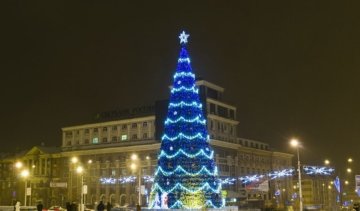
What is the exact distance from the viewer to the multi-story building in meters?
105

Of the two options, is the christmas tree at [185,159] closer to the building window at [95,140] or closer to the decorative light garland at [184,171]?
the decorative light garland at [184,171]

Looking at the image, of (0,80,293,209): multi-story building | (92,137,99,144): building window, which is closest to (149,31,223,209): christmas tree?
(0,80,293,209): multi-story building

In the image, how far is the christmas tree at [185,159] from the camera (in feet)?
153

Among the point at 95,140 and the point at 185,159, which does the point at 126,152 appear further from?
the point at 185,159

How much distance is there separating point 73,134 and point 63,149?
4.50m

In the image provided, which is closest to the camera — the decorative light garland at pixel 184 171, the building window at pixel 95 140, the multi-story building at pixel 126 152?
the decorative light garland at pixel 184 171

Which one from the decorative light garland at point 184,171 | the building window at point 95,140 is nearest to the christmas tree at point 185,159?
the decorative light garland at point 184,171

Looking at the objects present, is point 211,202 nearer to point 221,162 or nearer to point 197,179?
point 197,179

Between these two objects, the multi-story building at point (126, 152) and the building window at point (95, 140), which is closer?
the multi-story building at point (126, 152)

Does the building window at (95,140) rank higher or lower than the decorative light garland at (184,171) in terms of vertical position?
higher

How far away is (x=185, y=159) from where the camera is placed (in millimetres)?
46469

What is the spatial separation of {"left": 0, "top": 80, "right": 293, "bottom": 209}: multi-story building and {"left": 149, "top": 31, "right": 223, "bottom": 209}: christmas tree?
168ft

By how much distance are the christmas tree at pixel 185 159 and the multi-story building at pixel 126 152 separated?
51.3 metres

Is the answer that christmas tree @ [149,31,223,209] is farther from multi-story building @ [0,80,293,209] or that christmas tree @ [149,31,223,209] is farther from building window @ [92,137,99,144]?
building window @ [92,137,99,144]
